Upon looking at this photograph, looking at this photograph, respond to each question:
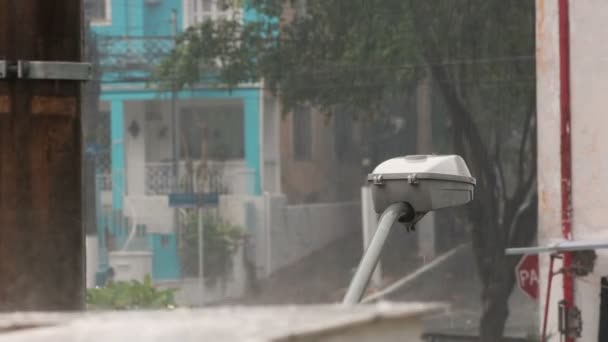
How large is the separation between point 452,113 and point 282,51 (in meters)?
2.37

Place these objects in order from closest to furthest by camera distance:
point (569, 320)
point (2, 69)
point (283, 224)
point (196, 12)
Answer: point (2, 69), point (569, 320), point (196, 12), point (283, 224)

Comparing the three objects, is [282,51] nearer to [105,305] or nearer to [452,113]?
[452,113]

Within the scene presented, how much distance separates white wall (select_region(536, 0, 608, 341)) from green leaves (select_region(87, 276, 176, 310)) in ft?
16.4

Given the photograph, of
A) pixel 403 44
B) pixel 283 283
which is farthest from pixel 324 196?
pixel 403 44

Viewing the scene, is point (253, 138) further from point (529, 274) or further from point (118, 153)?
point (529, 274)

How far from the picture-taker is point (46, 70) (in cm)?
462

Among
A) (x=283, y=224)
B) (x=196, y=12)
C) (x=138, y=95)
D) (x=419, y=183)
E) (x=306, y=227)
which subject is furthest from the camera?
(x=138, y=95)

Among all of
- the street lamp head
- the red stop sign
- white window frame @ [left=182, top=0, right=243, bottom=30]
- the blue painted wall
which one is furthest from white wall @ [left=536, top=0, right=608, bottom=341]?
the blue painted wall

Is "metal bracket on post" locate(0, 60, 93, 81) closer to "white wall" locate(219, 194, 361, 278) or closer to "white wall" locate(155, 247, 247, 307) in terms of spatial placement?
"white wall" locate(155, 247, 247, 307)

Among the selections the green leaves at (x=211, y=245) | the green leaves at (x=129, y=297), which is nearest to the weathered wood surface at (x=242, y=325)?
the green leaves at (x=129, y=297)

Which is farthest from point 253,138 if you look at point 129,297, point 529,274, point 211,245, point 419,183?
point 419,183

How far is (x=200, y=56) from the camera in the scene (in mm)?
18109

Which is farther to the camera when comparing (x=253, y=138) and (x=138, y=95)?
(x=253, y=138)

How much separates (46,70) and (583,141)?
213 inches
